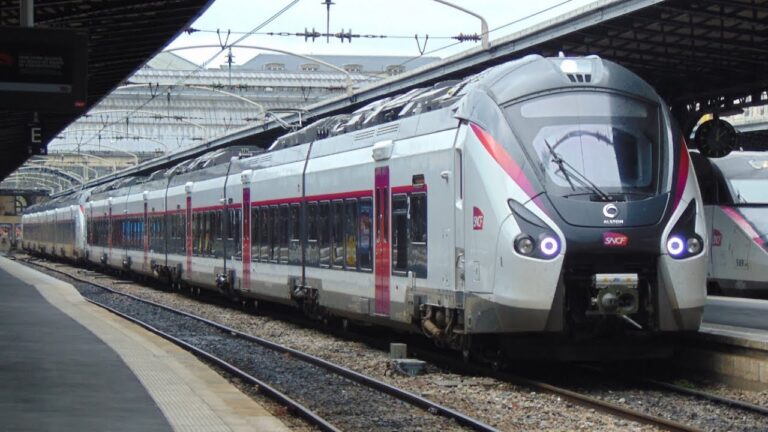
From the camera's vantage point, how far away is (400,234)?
15570 mm

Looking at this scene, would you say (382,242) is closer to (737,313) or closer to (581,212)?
(581,212)

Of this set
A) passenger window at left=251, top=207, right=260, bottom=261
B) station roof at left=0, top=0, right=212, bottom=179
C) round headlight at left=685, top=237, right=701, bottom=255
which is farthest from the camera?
passenger window at left=251, top=207, right=260, bottom=261

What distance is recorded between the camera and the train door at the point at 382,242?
16.0 metres

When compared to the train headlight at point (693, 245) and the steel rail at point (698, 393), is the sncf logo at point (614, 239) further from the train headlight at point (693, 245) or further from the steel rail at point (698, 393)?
the steel rail at point (698, 393)

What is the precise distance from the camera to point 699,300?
12.9 meters

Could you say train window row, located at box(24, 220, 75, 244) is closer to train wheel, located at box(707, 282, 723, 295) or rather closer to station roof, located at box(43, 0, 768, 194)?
station roof, located at box(43, 0, 768, 194)

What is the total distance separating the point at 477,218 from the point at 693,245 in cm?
231

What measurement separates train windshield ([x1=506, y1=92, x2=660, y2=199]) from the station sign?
5.25 metres

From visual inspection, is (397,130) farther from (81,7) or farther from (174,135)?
(174,135)

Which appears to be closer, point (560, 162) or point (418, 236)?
point (560, 162)

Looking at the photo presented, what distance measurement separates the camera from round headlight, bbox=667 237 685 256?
12789 mm

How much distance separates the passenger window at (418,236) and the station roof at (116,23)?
5.29 metres

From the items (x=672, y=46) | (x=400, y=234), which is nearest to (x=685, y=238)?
(x=400, y=234)

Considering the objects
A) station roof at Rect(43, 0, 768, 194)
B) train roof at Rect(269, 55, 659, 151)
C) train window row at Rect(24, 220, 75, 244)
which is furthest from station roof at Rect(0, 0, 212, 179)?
train window row at Rect(24, 220, 75, 244)
